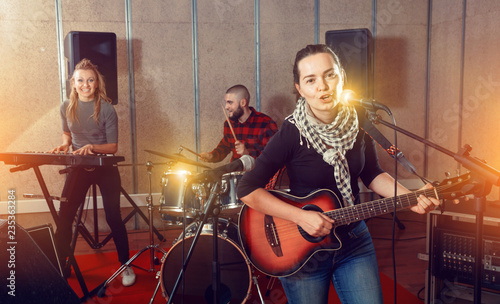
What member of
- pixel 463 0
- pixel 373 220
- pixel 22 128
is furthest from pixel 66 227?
pixel 463 0

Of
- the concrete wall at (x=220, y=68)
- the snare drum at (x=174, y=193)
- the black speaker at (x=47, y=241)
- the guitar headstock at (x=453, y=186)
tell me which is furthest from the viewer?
the concrete wall at (x=220, y=68)

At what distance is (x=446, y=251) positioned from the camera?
2.42 metres

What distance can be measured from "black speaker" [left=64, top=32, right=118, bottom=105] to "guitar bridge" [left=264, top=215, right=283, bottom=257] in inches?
112

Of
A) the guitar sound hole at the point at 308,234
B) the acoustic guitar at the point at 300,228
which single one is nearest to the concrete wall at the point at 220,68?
the acoustic guitar at the point at 300,228

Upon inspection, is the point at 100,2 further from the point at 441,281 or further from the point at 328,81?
the point at 441,281

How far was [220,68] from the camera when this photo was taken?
4973mm

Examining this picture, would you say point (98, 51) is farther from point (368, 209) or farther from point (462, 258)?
point (462, 258)

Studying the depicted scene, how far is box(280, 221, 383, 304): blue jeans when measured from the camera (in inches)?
59.7

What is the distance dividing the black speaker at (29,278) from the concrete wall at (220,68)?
346 cm

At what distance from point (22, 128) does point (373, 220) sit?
4.36 m

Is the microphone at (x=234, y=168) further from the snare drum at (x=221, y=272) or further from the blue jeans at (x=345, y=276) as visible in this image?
the snare drum at (x=221, y=272)

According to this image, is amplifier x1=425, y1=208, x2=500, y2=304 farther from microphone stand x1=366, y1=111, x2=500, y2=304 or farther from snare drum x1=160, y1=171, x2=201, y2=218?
snare drum x1=160, y1=171, x2=201, y2=218

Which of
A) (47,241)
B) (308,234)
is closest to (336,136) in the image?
(308,234)

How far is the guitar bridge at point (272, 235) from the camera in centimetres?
182
